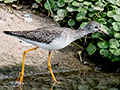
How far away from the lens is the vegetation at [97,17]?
7059mm

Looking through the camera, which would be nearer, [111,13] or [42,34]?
[42,34]

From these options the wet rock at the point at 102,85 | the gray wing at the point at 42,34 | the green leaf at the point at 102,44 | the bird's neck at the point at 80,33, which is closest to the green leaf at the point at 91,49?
the green leaf at the point at 102,44

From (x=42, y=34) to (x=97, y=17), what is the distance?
97.7 inches

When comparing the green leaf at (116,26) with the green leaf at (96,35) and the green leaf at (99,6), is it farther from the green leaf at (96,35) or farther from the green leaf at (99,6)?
the green leaf at (99,6)

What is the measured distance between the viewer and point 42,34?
6.15 m

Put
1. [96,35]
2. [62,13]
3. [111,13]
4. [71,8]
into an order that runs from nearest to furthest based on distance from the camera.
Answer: [96,35], [111,13], [71,8], [62,13]

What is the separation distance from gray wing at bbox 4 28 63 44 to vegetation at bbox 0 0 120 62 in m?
1.58

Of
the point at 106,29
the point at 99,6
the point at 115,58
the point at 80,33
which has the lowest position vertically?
the point at 115,58

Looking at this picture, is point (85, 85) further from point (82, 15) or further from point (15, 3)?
point (15, 3)

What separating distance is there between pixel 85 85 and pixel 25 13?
12.7 feet

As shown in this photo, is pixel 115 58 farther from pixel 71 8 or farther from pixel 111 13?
pixel 71 8

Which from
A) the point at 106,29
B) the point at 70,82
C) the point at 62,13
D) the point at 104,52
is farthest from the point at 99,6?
the point at 70,82

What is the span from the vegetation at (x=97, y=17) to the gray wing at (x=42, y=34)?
1577 mm

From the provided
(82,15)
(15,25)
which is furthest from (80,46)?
(15,25)
